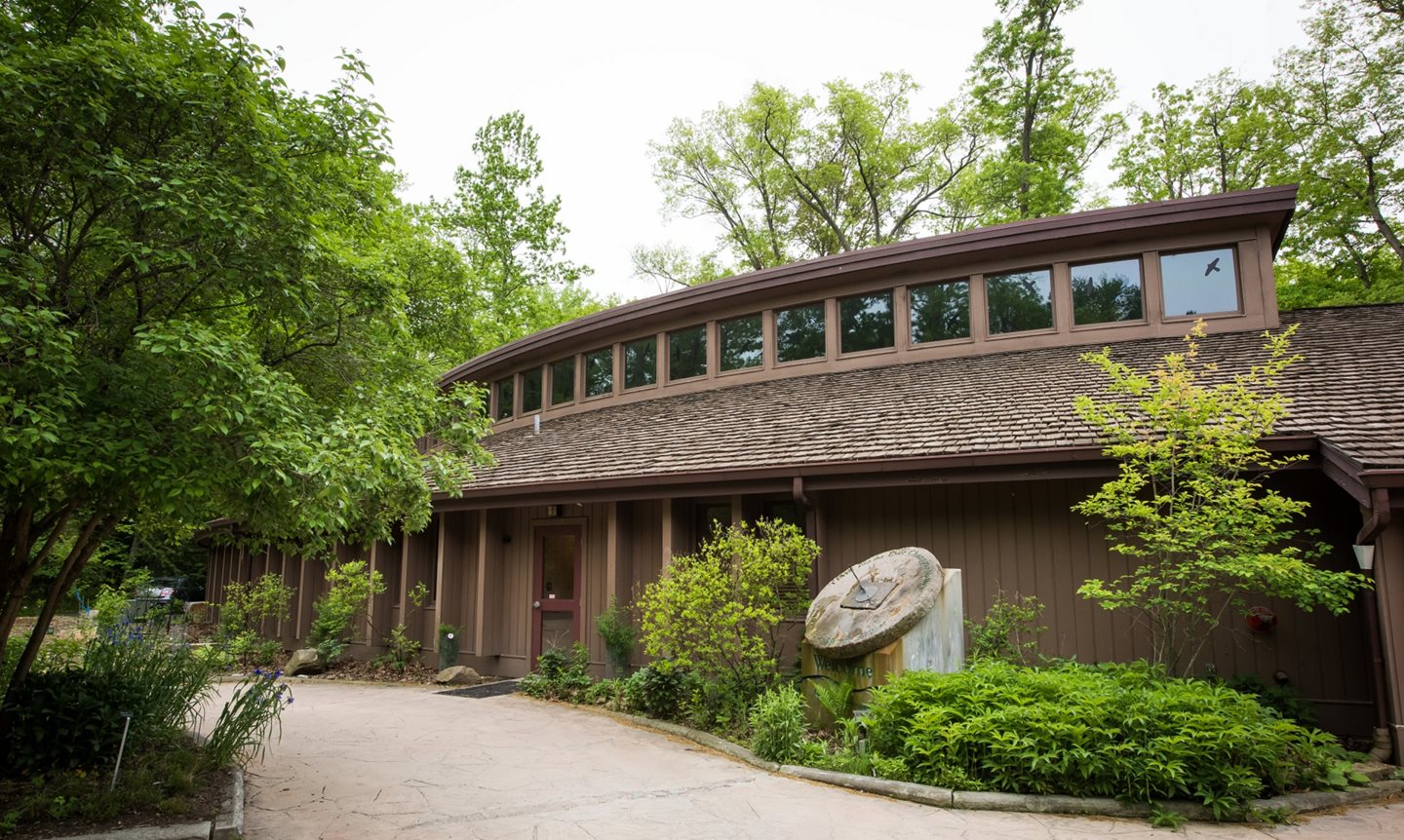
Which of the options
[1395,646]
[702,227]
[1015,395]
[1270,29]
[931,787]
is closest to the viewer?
[931,787]

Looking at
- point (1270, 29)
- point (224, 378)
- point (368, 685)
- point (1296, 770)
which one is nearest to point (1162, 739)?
point (1296, 770)

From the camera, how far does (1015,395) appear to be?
30.2ft

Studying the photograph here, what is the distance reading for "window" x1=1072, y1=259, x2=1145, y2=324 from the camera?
10492 millimetres

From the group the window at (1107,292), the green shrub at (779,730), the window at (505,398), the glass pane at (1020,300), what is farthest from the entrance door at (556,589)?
the window at (1107,292)

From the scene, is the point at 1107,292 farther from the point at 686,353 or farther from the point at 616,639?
the point at 616,639

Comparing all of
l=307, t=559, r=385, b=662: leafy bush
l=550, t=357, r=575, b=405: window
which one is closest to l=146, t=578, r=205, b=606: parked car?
l=307, t=559, r=385, b=662: leafy bush

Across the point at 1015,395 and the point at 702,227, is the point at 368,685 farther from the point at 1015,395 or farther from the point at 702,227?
the point at 702,227

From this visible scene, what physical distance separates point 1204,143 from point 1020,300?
579 inches

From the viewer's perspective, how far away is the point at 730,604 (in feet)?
25.4

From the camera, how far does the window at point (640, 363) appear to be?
1425 cm

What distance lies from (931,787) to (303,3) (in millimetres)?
12239

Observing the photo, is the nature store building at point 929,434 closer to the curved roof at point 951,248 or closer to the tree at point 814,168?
the curved roof at point 951,248

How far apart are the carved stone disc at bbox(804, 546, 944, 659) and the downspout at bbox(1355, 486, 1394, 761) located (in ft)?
10.2

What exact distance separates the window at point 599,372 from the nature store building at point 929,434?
0.12ft
